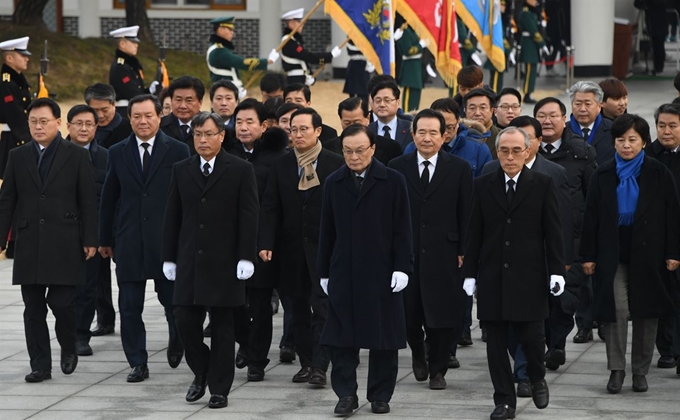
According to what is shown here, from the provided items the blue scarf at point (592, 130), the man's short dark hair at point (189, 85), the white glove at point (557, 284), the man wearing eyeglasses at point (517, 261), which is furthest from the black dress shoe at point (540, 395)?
the man's short dark hair at point (189, 85)

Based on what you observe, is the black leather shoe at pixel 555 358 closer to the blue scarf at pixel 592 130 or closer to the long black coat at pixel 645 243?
the long black coat at pixel 645 243

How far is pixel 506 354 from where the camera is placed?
28.0ft

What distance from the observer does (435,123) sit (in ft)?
30.9

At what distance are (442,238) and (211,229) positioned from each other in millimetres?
1508

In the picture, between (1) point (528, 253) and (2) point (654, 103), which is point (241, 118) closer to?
(1) point (528, 253)

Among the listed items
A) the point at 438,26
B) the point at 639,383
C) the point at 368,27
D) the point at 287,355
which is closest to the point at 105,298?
the point at 287,355

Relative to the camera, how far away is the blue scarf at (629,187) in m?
9.23

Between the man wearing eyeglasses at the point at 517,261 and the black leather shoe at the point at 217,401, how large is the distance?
1.58m

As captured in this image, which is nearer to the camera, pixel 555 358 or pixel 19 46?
pixel 555 358

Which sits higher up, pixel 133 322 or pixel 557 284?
pixel 557 284

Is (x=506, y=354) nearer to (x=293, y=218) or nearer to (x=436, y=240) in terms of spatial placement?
(x=436, y=240)

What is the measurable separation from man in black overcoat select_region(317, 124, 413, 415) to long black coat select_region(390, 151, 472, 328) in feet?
2.44

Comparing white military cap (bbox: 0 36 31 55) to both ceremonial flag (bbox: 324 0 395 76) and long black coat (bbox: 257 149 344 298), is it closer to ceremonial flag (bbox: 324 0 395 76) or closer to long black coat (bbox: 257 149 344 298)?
ceremonial flag (bbox: 324 0 395 76)

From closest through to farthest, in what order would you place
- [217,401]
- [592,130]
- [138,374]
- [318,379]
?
1. [217,401]
2. [318,379]
3. [138,374]
4. [592,130]
